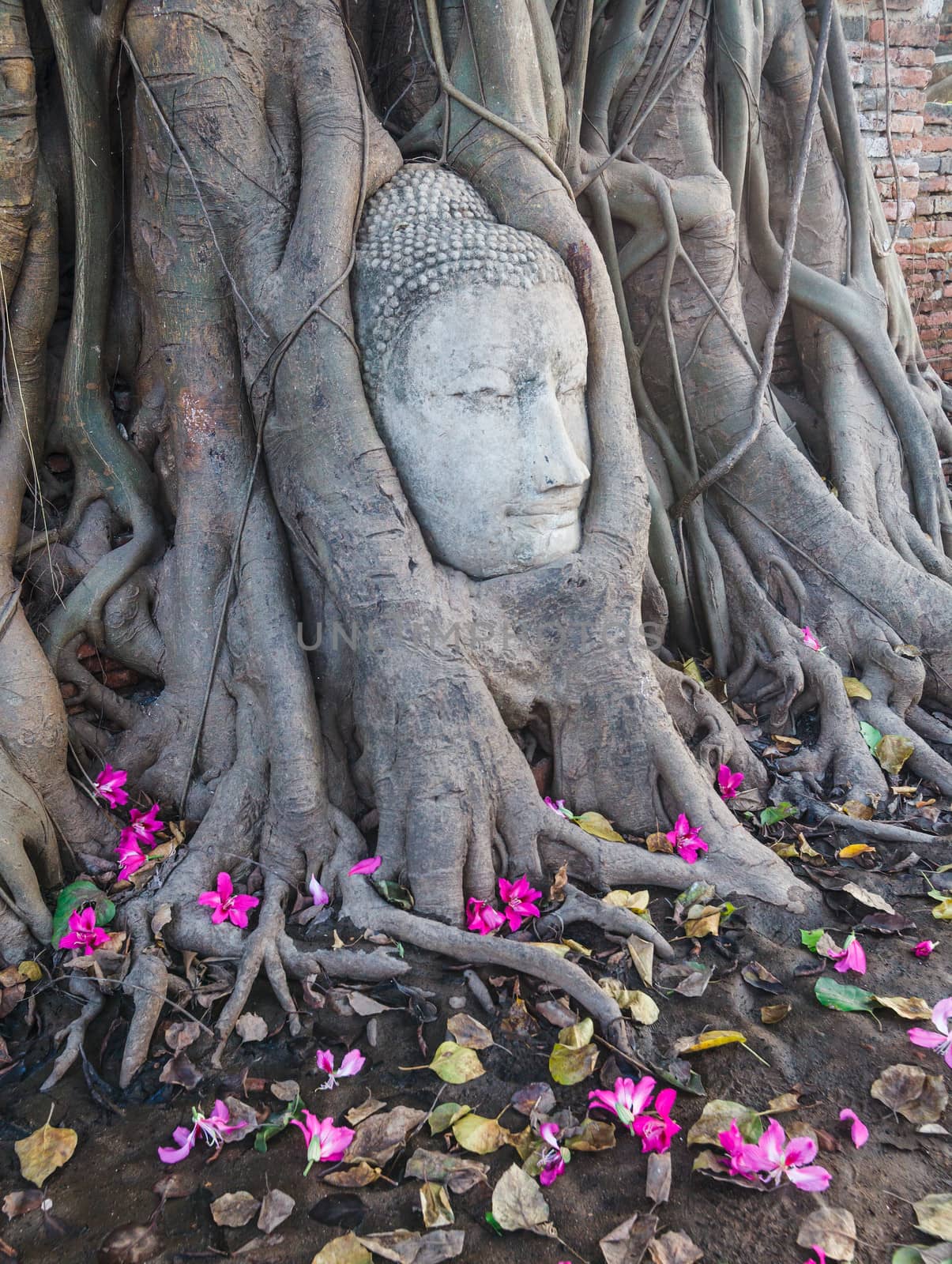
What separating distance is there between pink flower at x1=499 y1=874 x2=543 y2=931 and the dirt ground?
0.15 m

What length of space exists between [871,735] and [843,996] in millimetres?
1307

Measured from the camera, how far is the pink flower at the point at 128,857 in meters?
2.66

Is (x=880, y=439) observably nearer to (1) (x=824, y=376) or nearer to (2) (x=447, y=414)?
(1) (x=824, y=376)

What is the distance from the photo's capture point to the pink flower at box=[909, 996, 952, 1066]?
200cm

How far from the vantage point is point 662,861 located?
8.50 ft

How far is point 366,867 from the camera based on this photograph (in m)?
2.56

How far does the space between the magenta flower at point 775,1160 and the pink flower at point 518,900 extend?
81 cm

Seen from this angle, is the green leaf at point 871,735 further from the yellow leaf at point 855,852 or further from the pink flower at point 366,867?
the pink flower at point 366,867

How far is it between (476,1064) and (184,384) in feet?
7.02

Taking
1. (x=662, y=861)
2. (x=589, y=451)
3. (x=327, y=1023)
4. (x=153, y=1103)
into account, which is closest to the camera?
(x=153, y=1103)

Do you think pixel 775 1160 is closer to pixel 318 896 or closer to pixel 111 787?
pixel 318 896

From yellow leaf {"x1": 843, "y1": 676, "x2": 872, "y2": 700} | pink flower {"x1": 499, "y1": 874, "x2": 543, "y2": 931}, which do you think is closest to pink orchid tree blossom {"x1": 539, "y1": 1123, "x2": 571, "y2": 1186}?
pink flower {"x1": 499, "y1": 874, "x2": 543, "y2": 931}

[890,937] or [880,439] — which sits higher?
[880,439]

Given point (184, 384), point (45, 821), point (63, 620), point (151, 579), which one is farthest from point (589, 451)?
point (45, 821)
